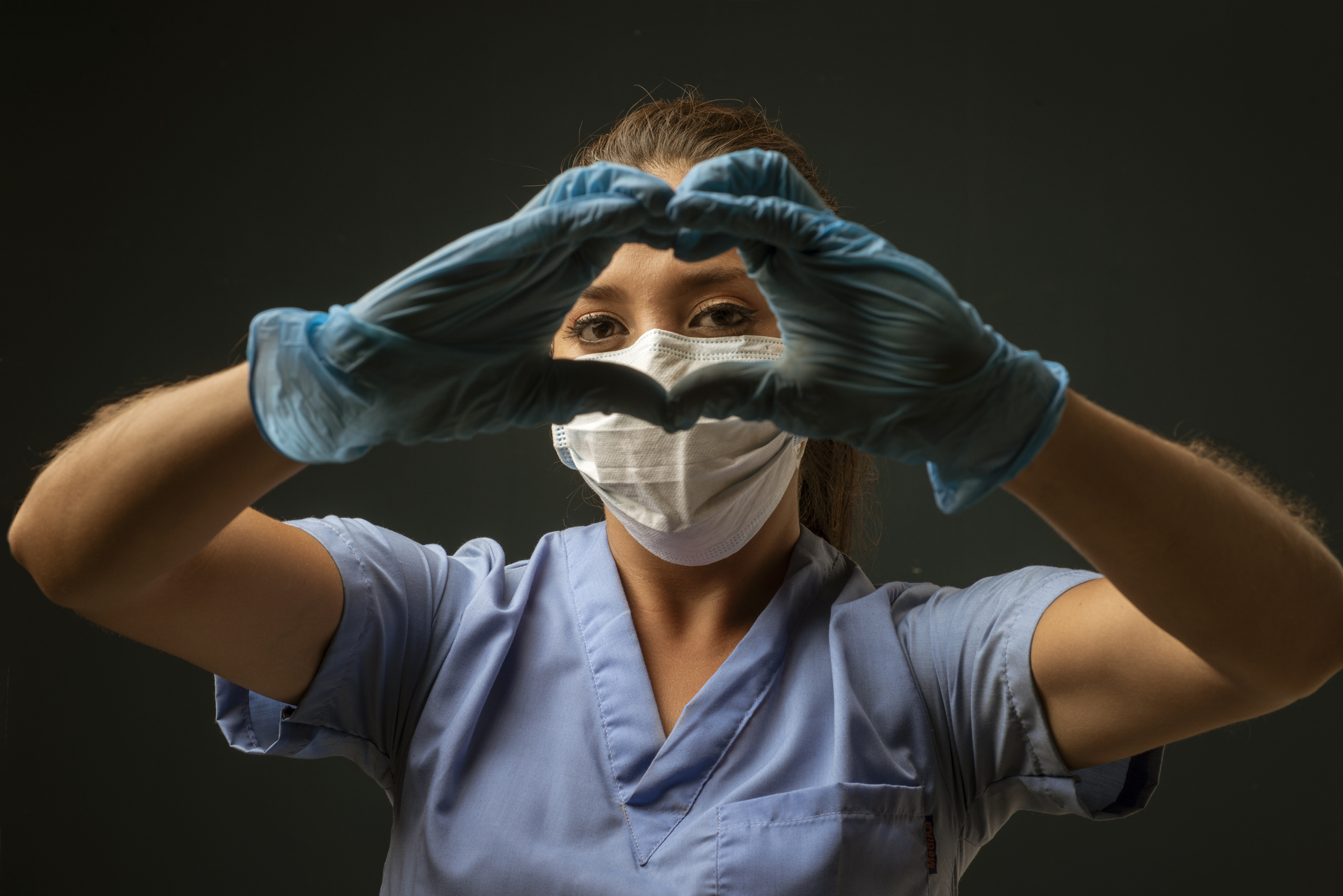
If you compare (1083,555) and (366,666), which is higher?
(1083,555)

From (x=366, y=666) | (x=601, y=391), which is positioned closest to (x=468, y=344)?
(x=601, y=391)

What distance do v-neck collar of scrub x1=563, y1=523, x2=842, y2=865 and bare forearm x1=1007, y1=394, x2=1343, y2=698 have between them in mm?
385

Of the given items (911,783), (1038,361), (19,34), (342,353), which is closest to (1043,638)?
(911,783)

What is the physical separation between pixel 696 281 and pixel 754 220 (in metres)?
0.34

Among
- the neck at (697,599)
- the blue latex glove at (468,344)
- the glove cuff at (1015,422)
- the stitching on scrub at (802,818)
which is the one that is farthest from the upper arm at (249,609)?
the glove cuff at (1015,422)

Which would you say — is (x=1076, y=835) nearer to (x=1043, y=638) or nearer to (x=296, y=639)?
(x=1043, y=638)

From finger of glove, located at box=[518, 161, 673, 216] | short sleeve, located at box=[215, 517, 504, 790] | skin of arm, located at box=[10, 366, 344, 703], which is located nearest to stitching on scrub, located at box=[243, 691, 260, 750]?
short sleeve, located at box=[215, 517, 504, 790]

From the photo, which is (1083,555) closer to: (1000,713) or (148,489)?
(1000,713)

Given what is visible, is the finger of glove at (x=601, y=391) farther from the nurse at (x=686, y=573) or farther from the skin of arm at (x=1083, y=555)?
the skin of arm at (x=1083, y=555)

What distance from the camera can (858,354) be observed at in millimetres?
738

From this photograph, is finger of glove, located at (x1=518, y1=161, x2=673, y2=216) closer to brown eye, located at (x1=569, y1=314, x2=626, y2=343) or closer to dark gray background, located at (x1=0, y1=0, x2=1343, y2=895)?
brown eye, located at (x1=569, y1=314, x2=626, y2=343)

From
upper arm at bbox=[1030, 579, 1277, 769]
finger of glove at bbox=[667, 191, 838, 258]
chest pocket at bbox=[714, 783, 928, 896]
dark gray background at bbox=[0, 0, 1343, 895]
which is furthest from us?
dark gray background at bbox=[0, 0, 1343, 895]

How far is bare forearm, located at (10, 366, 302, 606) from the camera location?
74 cm

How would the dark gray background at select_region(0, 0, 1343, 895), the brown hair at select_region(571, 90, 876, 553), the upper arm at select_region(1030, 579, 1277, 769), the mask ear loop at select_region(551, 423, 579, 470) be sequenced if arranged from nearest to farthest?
1. the upper arm at select_region(1030, 579, 1277, 769)
2. the mask ear loop at select_region(551, 423, 579, 470)
3. the brown hair at select_region(571, 90, 876, 553)
4. the dark gray background at select_region(0, 0, 1343, 895)
